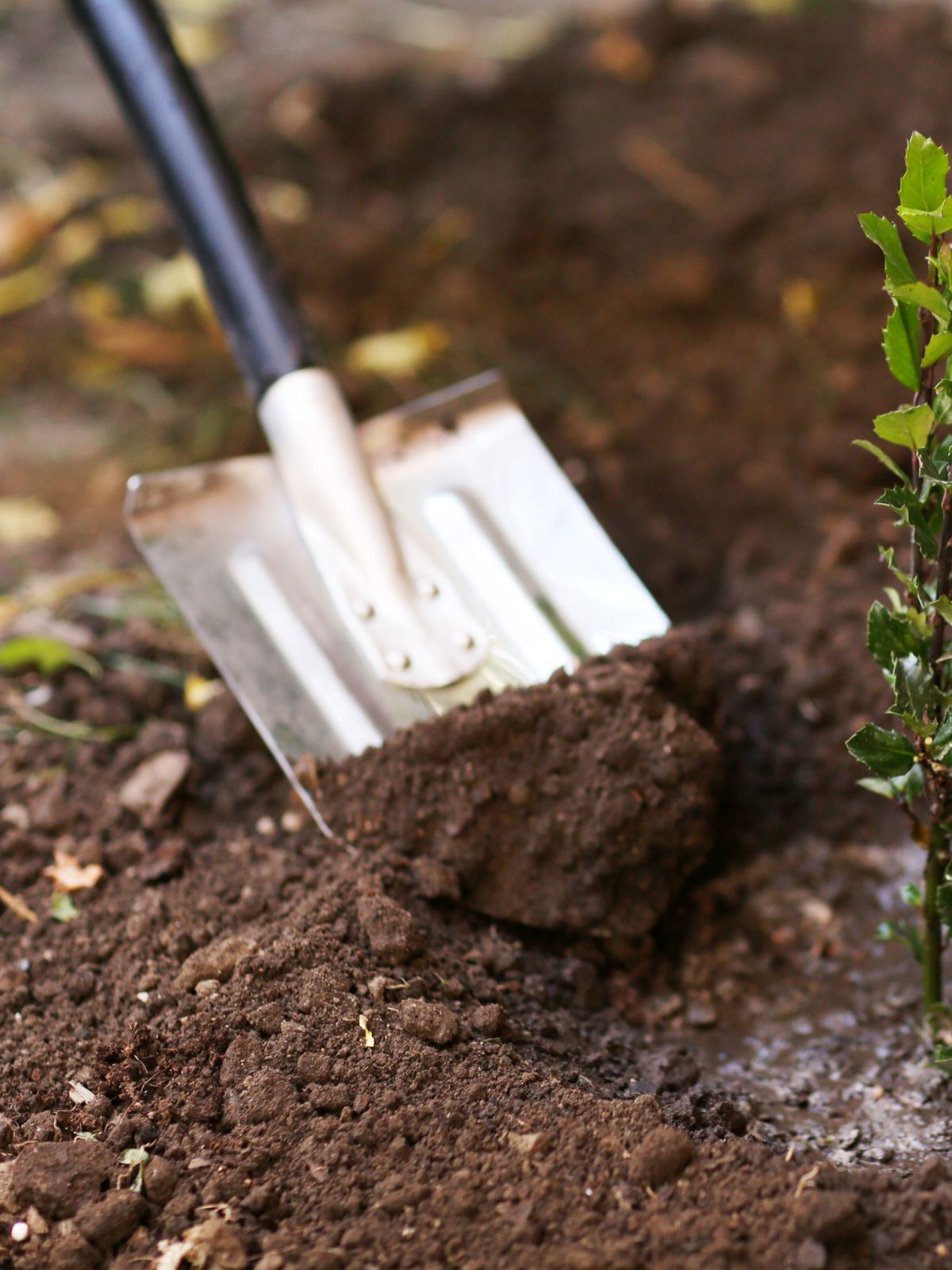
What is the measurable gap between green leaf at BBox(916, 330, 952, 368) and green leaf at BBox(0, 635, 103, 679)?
1.22m

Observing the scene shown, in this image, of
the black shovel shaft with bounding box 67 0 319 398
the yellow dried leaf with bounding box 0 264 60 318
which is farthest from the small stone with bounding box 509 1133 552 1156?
the yellow dried leaf with bounding box 0 264 60 318

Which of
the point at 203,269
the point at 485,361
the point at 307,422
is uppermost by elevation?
the point at 203,269

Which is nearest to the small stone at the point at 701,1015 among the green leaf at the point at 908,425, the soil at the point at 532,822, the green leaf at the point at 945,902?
the soil at the point at 532,822

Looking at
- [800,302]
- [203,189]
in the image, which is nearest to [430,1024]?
[203,189]

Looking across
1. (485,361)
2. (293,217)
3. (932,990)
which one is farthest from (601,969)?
(293,217)

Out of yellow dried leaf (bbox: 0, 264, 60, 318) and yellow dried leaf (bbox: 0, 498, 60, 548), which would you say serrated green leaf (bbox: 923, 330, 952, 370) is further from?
yellow dried leaf (bbox: 0, 264, 60, 318)

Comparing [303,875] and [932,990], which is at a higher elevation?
[303,875]

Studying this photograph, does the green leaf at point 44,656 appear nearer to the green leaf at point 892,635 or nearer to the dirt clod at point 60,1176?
the dirt clod at point 60,1176

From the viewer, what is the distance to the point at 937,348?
970mm

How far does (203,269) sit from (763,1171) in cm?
147

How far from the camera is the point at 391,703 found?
1583 mm

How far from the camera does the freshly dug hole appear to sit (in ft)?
4.70

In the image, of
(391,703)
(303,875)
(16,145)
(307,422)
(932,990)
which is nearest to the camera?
(932,990)

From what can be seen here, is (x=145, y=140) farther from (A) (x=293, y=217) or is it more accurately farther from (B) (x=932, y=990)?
(B) (x=932, y=990)
